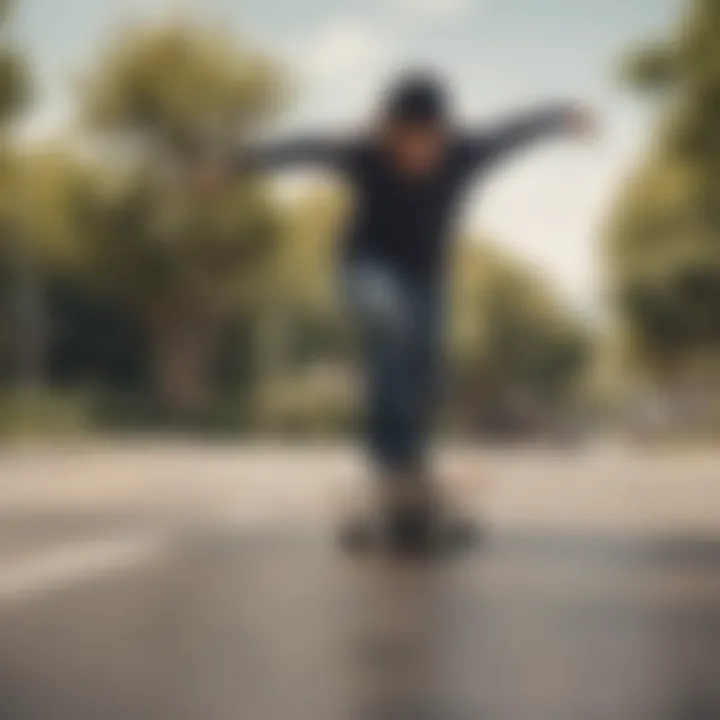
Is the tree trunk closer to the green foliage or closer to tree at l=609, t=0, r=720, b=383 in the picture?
the green foliage

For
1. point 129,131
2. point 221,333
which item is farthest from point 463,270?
point 129,131

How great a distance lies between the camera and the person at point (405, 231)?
1193mm

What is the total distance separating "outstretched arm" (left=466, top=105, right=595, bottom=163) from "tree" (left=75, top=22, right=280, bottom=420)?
25 cm

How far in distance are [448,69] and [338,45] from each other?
13 cm

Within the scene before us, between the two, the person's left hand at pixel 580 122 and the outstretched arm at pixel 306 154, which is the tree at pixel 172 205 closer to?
the outstretched arm at pixel 306 154

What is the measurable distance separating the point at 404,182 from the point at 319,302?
16 centimetres

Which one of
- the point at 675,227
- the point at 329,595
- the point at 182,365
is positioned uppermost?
the point at 675,227

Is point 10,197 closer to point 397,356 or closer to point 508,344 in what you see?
point 397,356

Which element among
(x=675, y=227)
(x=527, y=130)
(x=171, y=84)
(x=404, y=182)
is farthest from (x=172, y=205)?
(x=675, y=227)

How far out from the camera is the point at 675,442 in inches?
52.2

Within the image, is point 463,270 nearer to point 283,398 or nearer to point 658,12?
point 283,398

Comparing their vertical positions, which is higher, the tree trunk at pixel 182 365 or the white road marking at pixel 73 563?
the tree trunk at pixel 182 365

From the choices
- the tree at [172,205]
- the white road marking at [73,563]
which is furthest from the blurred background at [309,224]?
the white road marking at [73,563]

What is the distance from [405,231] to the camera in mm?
1233
